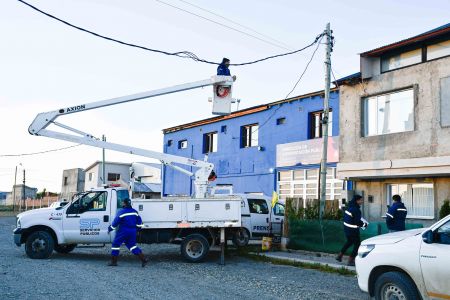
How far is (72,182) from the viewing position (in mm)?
62594

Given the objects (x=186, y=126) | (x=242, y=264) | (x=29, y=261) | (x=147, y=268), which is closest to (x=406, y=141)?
(x=242, y=264)

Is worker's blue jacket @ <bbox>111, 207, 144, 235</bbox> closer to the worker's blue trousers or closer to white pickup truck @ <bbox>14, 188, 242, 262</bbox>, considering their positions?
the worker's blue trousers

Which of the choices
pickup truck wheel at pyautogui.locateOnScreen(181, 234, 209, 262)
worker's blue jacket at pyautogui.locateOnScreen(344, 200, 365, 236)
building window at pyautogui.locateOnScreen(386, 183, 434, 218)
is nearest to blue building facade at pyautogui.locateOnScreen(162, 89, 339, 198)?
building window at pyautogui.locateOnScreen(386, 183, 434, 218)

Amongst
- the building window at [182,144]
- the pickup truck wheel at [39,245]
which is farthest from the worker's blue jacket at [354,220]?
the building window at [182,144]

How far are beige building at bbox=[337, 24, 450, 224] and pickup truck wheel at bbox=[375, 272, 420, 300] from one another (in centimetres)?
903

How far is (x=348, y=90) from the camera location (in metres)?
18.8

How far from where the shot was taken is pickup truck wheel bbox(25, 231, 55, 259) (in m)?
14.0

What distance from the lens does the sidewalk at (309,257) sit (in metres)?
12.9

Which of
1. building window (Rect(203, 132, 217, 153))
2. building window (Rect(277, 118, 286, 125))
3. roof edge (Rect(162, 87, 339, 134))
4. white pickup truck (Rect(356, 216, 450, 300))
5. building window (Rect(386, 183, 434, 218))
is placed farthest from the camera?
building window (Rect(203, 132, 217, 153))

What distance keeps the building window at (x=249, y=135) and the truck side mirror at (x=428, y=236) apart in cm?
2162

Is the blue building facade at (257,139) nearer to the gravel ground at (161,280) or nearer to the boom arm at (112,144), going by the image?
the boom arm at (112,144)

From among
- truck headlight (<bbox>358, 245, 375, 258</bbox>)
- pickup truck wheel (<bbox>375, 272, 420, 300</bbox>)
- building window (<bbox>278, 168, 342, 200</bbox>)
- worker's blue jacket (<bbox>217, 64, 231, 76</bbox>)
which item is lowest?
pickup truck wheel (<bbox>375, 272, 420, 300</bbox>)

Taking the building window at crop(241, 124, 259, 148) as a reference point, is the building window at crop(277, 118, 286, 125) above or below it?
above

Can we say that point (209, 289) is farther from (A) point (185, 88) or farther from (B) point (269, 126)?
(B) point (269, 126)
